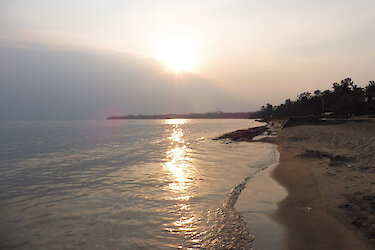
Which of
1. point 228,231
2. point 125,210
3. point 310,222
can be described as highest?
point 310,222

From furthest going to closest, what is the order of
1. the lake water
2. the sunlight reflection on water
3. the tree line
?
1. the tree line
2. the sunlight reflection on water
3. the lake water

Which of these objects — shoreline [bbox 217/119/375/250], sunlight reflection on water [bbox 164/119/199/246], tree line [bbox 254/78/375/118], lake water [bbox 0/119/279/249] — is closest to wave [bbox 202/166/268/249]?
lake water [bbox 0/119/279/249]

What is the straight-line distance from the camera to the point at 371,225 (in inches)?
236

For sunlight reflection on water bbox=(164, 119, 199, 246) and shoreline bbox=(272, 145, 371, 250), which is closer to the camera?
shoreline bbox=(272, 145, 371, 250)

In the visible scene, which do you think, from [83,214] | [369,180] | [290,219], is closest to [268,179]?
[369,180]

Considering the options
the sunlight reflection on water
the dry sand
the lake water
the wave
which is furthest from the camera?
the sunlight reflection on water

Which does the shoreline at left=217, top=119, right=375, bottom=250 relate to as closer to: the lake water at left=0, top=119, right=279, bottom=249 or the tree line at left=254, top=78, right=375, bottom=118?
the lake water at left=0, top=119, right=279, bottom=249

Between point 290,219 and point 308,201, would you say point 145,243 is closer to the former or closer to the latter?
point 290,219

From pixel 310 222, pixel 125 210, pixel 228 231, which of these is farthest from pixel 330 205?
pixel 125 210

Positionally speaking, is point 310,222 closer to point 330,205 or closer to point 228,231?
point 330,205

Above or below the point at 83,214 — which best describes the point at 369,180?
above

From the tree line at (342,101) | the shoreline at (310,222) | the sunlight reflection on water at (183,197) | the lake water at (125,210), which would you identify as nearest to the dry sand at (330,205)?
the shoreline at (310,222)

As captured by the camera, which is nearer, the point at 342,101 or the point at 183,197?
the point at 183,197

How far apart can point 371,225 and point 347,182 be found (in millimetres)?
4776
